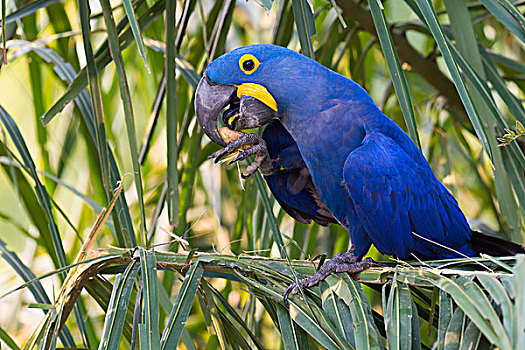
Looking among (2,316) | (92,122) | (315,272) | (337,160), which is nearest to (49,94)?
(92,122)

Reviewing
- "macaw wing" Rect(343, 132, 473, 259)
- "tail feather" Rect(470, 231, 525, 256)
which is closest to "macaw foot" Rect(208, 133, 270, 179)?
"macaw wing" Rect(343, 132, 473, 259)

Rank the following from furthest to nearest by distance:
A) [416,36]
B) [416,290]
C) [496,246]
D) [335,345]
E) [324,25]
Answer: [416,36] < [324,25] < [496,246] < [416,290] < [335,345]

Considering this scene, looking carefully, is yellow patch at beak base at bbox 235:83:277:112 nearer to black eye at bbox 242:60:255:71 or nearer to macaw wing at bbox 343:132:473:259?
black eye at bbox 242:60:255:71

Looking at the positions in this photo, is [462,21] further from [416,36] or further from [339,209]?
[416,36]

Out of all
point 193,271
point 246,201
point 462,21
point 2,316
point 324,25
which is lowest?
point 2,316

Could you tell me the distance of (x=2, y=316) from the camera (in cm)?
170

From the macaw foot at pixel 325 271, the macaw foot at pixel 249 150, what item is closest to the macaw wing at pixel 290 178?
the macaw foot at pixel 249 150

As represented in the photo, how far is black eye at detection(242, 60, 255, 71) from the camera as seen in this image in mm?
Result: 824

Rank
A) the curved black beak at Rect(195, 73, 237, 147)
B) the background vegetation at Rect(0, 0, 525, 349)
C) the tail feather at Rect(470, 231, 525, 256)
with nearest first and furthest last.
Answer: the background vegetation at Rect(0, 0, 525, 349)
the tail feather at Rect(470, 231, 525, 256)
the curved black beak at Rect(195, 73, 237, 147)

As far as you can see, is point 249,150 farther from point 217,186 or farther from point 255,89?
point 217,186

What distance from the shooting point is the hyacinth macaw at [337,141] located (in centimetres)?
79

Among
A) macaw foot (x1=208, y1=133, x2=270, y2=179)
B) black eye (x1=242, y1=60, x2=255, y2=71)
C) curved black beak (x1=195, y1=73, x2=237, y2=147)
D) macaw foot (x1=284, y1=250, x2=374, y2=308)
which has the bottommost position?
macaw foot (x1=284, y1=250, x2=374, y2=308)

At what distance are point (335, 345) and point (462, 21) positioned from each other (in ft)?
2.02

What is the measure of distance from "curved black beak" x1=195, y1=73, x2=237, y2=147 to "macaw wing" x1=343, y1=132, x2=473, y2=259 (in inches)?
7.7
